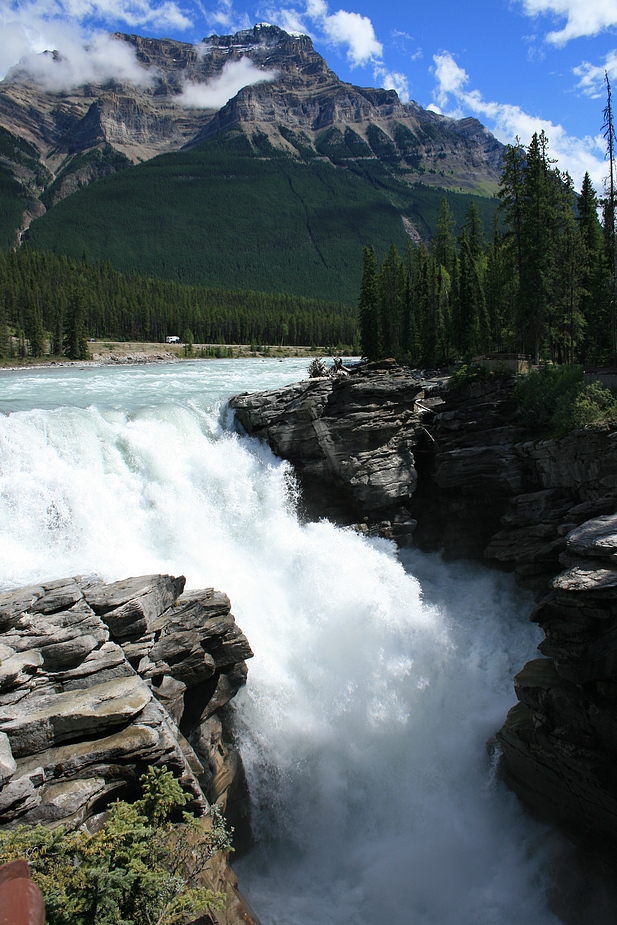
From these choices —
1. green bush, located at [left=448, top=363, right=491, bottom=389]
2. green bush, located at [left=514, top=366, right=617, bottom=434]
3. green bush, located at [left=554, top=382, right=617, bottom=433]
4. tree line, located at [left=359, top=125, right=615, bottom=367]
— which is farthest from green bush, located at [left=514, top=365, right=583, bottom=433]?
tree line, located at [left=359, top=125, right=615, bottom=367]

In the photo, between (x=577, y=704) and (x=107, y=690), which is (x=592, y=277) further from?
(x=107, y=690)

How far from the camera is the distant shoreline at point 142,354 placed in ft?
283

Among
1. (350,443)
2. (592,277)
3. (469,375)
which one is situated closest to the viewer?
(350,443)

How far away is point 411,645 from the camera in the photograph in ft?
79.5

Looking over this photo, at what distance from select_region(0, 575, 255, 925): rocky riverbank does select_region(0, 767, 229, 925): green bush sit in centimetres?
90

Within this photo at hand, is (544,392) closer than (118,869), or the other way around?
(118,869)

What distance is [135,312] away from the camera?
134 m

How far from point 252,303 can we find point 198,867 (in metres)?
169

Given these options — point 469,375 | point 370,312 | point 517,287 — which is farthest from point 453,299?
point 469,375

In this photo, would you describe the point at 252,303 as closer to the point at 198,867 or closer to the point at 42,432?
the point at 42,432

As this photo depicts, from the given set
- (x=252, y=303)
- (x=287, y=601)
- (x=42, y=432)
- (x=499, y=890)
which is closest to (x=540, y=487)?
(x=287, y=601)

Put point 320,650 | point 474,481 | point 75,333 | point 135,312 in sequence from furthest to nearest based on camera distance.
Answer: point 135,312
point 75,333
point 474,481
point 320,650

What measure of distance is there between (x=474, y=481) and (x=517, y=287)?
69.3 ft

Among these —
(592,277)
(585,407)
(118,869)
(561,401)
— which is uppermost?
A: (592,277)
